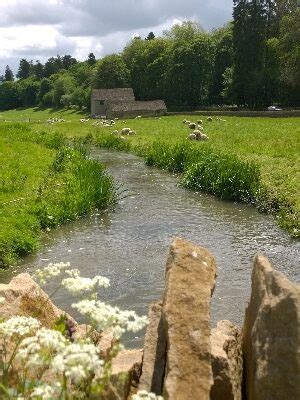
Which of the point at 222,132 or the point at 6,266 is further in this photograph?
the point at 222,132

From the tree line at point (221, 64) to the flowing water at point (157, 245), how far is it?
61.3 m

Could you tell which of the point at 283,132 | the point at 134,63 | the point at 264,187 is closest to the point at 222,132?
the point at 283,132

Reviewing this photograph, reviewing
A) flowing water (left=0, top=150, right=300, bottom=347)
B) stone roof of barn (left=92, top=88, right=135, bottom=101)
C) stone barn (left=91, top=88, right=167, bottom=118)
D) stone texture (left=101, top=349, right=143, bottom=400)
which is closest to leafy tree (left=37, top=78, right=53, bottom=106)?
stone barn (left=91, top=88, right=167, bottom=118)

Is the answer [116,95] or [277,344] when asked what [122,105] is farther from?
[277,344]

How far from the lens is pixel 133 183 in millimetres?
31156

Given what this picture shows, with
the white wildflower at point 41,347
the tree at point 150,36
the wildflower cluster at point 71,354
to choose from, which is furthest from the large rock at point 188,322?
the tree at point 150,36

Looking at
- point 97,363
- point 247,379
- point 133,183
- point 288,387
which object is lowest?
point 133,183

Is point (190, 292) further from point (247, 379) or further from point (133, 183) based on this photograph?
point (133, 183)

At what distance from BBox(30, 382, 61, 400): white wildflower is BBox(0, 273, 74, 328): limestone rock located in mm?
3169

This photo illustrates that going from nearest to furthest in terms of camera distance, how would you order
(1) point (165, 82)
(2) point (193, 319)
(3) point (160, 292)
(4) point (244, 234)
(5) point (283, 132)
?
(2) point (193, 319) → (3) point (160, 292) → (4) point (244, 234) → (5) point (283, 132) → (1) point (165, 82)

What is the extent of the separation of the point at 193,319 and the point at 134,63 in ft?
406

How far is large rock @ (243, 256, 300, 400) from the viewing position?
588cm

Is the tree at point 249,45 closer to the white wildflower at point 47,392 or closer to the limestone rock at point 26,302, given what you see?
the limestone rock at point 26,302

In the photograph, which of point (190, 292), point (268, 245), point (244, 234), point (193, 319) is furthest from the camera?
point (244, 234)
